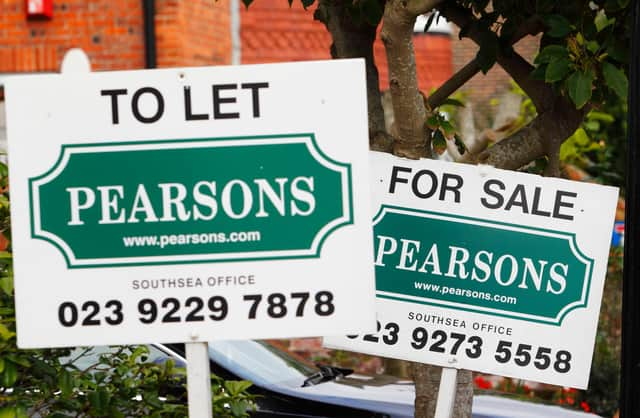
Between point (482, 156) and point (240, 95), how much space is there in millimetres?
1627

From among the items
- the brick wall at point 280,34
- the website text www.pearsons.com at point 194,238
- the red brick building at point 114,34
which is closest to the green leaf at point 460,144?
the website text www.pearsons.com at point 194,238

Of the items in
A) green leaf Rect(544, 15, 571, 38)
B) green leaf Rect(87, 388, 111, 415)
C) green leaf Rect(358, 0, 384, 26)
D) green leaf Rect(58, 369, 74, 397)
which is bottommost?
green leaf Rect(87, 388, 111, 415)

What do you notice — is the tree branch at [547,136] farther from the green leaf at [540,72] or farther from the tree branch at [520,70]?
the green leaf at [540,72]

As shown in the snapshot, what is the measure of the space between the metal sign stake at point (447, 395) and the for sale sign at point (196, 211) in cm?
79

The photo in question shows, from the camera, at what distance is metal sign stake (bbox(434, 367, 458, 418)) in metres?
3.36

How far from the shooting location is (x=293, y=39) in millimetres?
11719

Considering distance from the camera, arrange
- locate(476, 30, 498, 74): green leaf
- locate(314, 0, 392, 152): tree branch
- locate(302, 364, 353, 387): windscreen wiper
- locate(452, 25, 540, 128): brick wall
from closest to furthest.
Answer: locate(476, 30, 498, 74): green leaf
locate(314, 0, 392, 152): tree branch
locate(302, 364, 353, 387): windscreen wiper
locate(452, 25, 540, 128): brick wall

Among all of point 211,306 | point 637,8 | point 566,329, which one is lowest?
point 566,329

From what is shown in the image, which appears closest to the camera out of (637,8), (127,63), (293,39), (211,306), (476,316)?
(211,306)

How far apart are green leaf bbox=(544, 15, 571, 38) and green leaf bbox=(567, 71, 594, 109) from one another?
16 cm

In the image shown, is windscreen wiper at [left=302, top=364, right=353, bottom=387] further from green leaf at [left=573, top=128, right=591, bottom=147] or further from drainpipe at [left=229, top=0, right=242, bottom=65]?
drainpipe at [left=229, top=0, right=242, bottom=65]

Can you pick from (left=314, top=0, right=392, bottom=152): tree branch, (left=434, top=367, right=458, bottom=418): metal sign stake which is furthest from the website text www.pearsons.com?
(left=314, top=0, right=392, bottom=152): tree branch

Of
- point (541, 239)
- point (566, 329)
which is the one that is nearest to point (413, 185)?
point (541, 239)

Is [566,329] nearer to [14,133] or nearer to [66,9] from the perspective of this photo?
[14,133]
